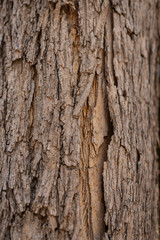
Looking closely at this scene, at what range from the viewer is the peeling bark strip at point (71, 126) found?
1.48 m

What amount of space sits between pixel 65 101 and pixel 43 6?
0.63 metres

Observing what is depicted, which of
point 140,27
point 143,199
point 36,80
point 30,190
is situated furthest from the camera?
point 140,27

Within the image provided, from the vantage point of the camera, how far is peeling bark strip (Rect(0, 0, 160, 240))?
1.48 m

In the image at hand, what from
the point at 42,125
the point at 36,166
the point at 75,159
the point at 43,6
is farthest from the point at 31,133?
the point at 43,6

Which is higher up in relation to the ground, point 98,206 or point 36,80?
point 36,80

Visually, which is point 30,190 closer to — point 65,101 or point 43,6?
point 65,101

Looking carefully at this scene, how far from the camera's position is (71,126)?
1543mm

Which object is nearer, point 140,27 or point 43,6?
point 43,6

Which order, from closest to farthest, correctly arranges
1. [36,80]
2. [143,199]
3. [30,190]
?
[30,190]
[36,80]
[143,199]

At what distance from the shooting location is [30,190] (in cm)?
149

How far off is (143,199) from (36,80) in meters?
1.03

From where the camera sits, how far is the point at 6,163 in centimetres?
155

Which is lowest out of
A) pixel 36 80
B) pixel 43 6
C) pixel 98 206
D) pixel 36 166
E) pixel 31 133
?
pixel 98 206

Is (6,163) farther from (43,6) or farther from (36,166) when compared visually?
(43,6)
